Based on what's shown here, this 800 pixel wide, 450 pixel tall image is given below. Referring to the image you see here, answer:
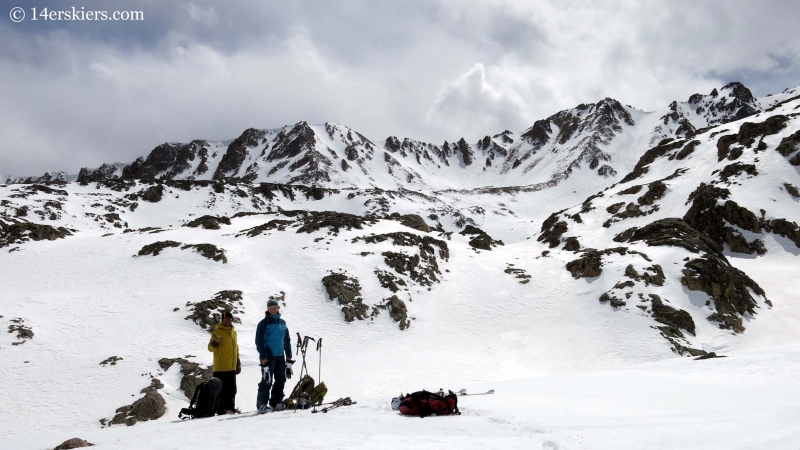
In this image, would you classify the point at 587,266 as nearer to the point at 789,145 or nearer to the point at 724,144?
the point at 789,145

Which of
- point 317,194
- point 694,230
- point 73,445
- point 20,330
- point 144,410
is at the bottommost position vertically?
point 144,410

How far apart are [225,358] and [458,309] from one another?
22446 millimetres

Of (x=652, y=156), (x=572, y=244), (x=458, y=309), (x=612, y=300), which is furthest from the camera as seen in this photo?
(x=652, y=156)

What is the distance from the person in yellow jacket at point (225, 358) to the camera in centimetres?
1002

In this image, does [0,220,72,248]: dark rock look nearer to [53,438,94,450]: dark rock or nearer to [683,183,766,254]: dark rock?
[53,438,94,450]: dark rock

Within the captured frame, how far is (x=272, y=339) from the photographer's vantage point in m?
10.3

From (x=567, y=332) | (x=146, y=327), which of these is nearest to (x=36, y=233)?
(x=146, y=327)

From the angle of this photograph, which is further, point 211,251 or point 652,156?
point 652,156

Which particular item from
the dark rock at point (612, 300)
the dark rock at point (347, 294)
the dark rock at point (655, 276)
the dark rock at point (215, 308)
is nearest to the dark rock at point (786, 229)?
the dark rock at point (655, 276)

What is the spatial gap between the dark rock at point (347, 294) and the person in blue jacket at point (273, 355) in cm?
1695

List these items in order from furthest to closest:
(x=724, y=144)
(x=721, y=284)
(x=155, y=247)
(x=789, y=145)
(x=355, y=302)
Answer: (x=724, y=144), (x=789, y=145), (x=155, y=247), (x=355, y=302), (x=721, y=284)

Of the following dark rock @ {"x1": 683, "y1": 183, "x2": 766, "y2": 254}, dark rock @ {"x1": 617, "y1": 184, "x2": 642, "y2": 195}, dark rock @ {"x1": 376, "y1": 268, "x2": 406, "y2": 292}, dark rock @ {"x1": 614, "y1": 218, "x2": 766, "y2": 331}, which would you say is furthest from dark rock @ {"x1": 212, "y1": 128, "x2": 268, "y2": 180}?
dark rock @ {"x1": 614, "y1": 218, "x2": 766, "y2": 331}

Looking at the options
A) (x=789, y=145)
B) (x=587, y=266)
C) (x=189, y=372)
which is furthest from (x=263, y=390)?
(x=789, y=145)

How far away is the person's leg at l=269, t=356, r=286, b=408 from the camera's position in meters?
10.3
